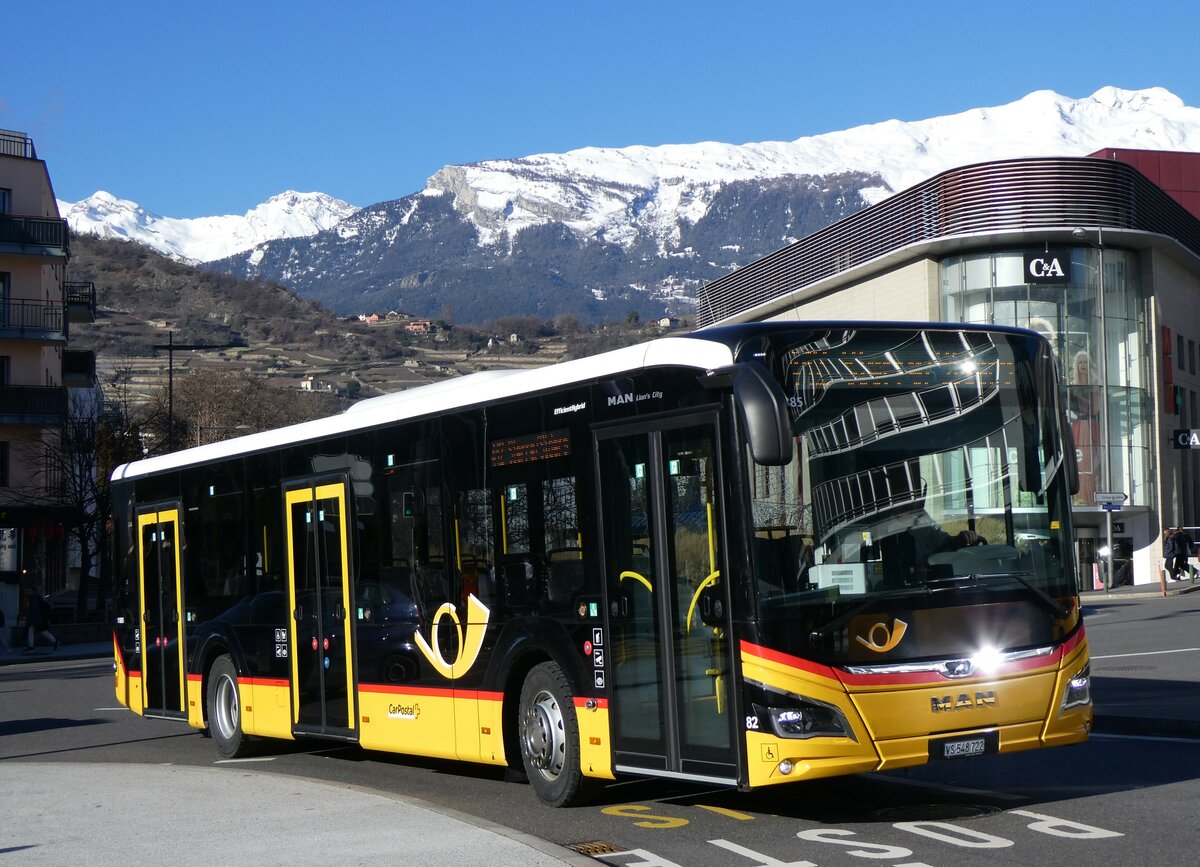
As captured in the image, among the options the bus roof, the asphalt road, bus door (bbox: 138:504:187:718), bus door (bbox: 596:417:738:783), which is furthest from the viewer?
bus door (bbox: 138:504:187:718)

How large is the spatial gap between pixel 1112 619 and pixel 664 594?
75.5 ft

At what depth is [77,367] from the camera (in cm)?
6519

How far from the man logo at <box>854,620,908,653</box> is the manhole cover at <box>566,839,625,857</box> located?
1784mm

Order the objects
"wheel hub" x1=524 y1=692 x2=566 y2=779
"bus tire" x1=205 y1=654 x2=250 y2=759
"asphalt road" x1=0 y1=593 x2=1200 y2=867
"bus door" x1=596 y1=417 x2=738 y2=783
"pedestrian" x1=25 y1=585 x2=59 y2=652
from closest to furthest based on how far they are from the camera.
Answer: "asphalt road" x1=0 y1=593 x2=1200 y2=867
"bus door" x1=596 y1=417 x2=738 y2=783
"wheel hub" x1=524 y1=692 x2=566 y2=779
"bus tire" x1=205 y1=654 x2=250 y2=759
"pedestrian" x1=25 y1=585 x2=59 y2=652

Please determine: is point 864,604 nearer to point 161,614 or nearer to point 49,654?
point 161,614

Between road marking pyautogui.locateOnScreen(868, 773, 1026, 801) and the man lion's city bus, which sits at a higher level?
the man lion's city bus

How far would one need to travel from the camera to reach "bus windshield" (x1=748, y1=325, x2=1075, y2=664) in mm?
8625

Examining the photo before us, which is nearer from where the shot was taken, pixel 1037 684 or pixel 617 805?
pixel 1037 684

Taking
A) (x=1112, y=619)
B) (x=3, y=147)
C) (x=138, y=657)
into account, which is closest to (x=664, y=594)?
(x=138, y=657)

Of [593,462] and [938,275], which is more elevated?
[938,275]

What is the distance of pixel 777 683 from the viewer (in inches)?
334

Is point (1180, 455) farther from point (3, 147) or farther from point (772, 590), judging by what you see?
point (772, 590)

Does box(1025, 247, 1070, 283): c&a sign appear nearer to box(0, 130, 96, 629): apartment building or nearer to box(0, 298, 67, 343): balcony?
box(0, 130, 96, 629): apartment building

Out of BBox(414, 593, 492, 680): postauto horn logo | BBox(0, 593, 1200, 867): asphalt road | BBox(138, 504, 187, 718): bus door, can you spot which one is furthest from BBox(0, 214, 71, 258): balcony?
BBox(414, 593, 492, 680): postauto horn logo
